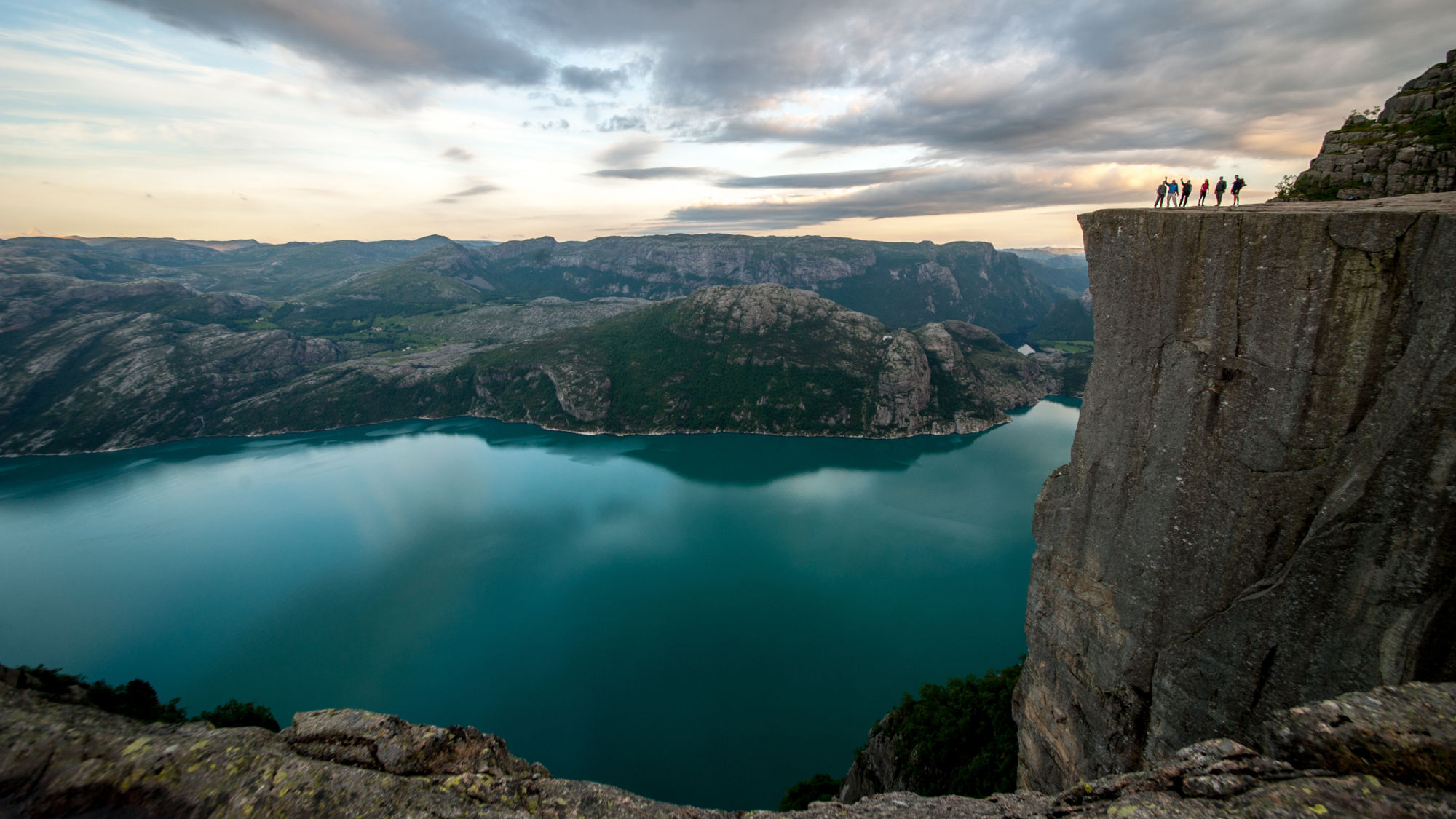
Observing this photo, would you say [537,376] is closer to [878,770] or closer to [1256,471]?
[878,770]

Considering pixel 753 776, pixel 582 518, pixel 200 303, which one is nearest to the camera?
pixel 753 776

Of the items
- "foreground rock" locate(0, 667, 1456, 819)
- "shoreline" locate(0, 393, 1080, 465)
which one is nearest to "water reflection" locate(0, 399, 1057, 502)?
"shoreline" locate(0, 393, 1080, 465)

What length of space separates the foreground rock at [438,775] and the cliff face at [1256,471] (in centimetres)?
388

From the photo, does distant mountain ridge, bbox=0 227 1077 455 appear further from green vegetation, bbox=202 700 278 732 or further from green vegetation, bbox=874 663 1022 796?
green vegetation, bbox=202 700 278 732

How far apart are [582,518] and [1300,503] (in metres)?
75.1

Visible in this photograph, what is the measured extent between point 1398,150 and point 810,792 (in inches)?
1445

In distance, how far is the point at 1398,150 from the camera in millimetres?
16109

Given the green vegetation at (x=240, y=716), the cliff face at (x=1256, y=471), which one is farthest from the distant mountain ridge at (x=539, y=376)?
the cliff face at (x=1256, y=471)

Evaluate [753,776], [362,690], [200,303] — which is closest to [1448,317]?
[753,776]

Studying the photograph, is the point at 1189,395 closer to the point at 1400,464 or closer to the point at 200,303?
the point at 1400,464

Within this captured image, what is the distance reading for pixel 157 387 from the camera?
136 m

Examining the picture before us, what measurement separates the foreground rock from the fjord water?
28781mm

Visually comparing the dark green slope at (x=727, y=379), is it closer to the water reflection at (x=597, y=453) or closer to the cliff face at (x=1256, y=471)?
the water reflection at (x=597, y=453)

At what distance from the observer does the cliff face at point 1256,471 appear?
10367 mm
